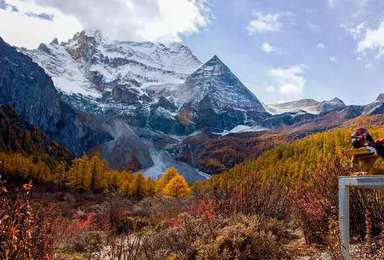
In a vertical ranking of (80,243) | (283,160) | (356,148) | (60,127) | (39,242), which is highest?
(60,127)

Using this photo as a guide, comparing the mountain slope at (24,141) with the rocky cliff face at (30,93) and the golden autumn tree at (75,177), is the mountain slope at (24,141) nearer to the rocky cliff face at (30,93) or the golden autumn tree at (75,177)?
the golden autumn tree at (75,177)

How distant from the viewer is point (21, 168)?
56.3m

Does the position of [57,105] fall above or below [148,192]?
above

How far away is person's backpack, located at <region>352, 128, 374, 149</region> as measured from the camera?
404cm

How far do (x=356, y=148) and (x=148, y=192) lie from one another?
2338 inches

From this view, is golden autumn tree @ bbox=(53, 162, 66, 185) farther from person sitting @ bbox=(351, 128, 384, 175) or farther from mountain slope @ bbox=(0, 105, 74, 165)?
person sitting @ bbox=(351, 128, 384, 175)

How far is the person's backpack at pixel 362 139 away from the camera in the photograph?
4.04 meters

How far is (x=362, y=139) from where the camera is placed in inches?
160

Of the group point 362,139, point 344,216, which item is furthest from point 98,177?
point 362,139

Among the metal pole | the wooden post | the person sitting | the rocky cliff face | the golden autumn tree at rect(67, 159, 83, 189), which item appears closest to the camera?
the wooden post

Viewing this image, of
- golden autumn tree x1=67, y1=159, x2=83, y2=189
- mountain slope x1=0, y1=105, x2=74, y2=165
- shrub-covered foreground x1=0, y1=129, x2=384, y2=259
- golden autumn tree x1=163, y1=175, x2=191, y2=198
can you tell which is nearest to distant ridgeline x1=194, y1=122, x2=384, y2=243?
shrub-covered foreground x1=0, y1=129, x2=384, y2=259

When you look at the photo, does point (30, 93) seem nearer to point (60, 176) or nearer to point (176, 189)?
point (60, 176)

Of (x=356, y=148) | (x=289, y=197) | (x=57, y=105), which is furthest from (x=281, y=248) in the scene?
(x=57, y=105)

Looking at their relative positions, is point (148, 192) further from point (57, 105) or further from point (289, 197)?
point (57, 105)
